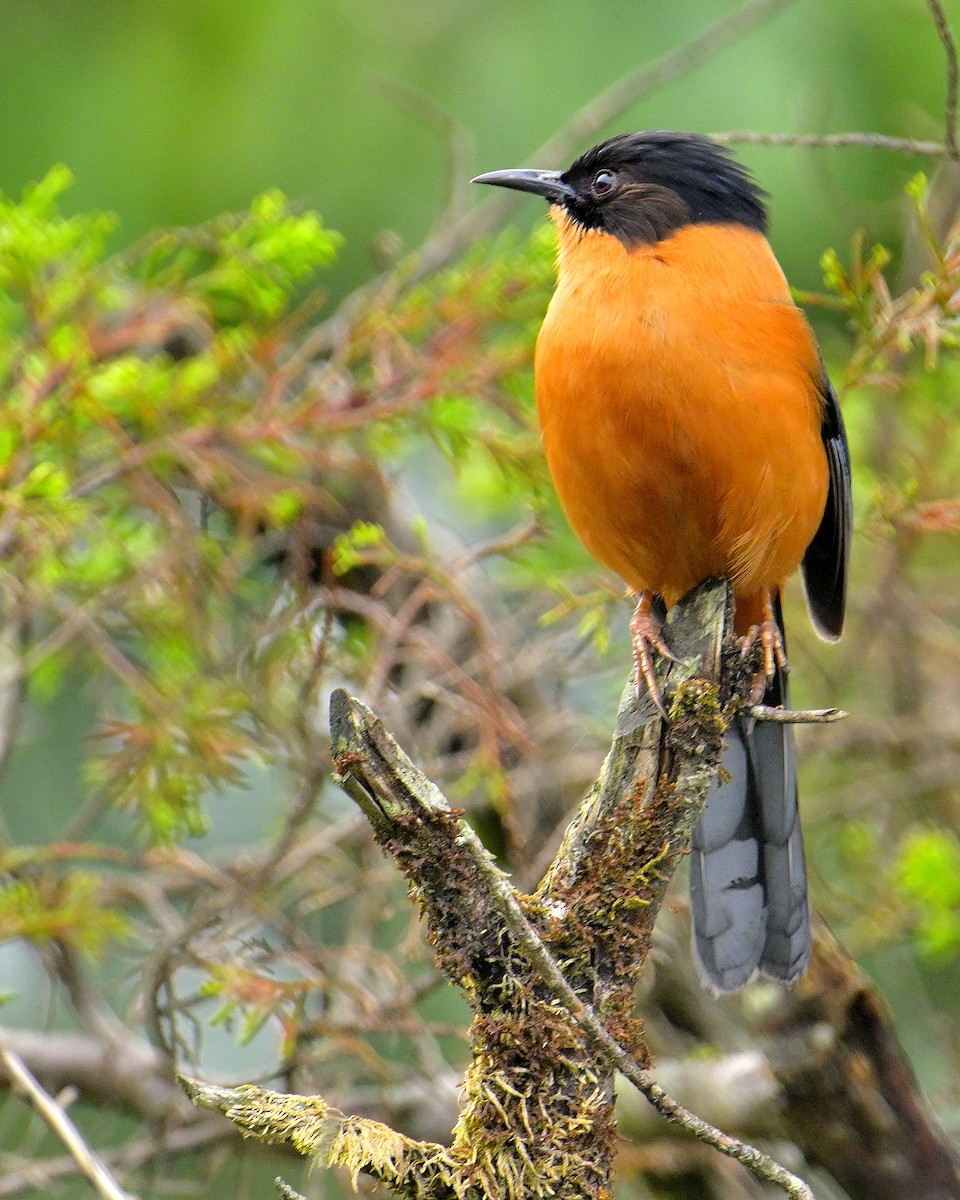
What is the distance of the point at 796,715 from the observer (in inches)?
106

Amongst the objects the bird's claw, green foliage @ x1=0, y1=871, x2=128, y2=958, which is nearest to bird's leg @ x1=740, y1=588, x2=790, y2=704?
the bird's claw

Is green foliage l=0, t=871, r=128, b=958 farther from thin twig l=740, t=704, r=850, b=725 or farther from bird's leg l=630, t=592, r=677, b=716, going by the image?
thin twig l=740, t=704, r=850, b=725

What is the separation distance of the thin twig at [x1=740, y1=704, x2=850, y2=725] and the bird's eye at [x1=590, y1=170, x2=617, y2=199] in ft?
5.65

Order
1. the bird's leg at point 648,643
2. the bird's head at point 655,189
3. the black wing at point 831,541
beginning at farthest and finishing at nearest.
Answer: the black wing at point 831,541
the bird's head at point 655,189
the bird's leg at point 648,643

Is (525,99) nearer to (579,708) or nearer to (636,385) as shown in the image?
(579,708)

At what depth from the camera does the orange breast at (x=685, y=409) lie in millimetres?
3398

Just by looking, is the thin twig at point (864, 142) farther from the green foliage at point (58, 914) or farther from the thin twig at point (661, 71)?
the green foliage at point (58, 914)

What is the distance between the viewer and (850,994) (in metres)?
3.62

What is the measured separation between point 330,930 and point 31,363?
4.09 metres

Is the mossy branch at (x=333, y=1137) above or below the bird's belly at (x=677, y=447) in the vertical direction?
below

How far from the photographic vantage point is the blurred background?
5379 millimetres

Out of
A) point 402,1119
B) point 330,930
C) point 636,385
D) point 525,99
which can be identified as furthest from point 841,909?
point 525,99

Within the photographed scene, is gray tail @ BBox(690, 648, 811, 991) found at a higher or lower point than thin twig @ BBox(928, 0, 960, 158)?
lower

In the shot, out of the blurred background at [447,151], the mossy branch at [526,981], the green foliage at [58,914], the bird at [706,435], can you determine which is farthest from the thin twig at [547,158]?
the mossy branch at [526,981]
